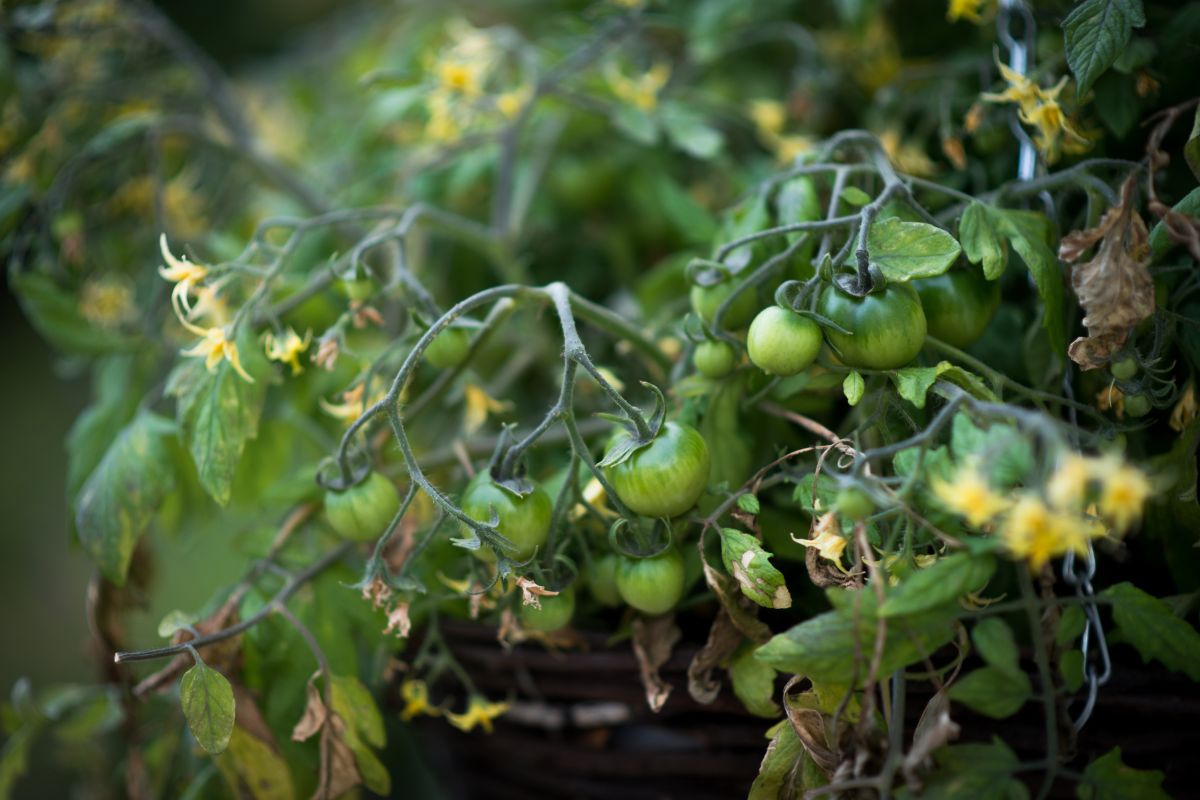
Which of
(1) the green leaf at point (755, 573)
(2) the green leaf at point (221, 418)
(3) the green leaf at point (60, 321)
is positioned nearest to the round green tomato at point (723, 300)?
A: (1) the green leaf at point (755, 573)

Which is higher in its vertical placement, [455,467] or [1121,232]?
[1121,232]

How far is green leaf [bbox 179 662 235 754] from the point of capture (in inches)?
16.2

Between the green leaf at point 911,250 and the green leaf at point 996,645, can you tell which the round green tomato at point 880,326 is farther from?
the green leaf at point 996,645

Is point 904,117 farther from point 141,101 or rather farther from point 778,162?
point 141,101

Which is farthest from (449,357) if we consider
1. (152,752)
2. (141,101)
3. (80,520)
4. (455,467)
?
(141,101)

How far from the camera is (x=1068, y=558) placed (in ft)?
1.35

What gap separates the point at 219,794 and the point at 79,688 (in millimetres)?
174

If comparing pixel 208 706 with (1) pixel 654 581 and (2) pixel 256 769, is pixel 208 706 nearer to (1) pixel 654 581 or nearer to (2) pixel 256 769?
(2) pixel 256 769

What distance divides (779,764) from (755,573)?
86 mm

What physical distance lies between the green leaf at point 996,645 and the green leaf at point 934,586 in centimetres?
3

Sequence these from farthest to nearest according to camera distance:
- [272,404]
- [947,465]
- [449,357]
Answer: [272,404]
[449,357]
[947,465]

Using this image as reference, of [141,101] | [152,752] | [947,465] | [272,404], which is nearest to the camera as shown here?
[947,465]

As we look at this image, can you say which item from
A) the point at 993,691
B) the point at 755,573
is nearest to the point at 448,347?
the point at 755,573

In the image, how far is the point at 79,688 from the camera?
0.65 m
